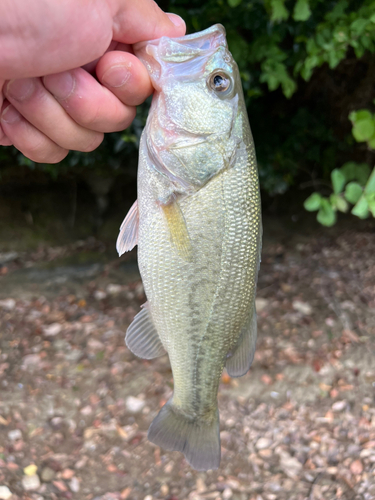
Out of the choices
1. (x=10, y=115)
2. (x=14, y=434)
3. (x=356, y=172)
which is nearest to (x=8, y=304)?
(x=14, y=434)

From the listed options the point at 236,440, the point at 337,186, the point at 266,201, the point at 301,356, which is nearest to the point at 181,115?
the point at 337,186

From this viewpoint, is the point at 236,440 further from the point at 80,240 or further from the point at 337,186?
the point at 80,240

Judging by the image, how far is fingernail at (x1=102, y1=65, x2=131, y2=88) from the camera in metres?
1.26

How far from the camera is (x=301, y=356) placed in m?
3.22

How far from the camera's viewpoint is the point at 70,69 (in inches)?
49.3

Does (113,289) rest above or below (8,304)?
below

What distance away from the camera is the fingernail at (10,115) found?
1.43m

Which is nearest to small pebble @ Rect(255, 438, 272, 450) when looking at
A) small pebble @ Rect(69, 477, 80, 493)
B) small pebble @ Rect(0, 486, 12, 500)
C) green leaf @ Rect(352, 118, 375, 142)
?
small pebble @ Rect(69, 477, 80, 493)

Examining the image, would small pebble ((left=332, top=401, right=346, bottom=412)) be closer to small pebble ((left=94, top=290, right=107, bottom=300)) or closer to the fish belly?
the fish belly

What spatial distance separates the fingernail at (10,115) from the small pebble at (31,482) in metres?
2.06

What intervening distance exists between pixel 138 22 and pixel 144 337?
112cm

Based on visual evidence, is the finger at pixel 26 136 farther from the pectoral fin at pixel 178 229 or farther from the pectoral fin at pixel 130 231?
the pectoral fin at pixel 178 229

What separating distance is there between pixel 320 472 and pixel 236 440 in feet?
1.85

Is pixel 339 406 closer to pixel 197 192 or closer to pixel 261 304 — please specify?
pixel 261 304
